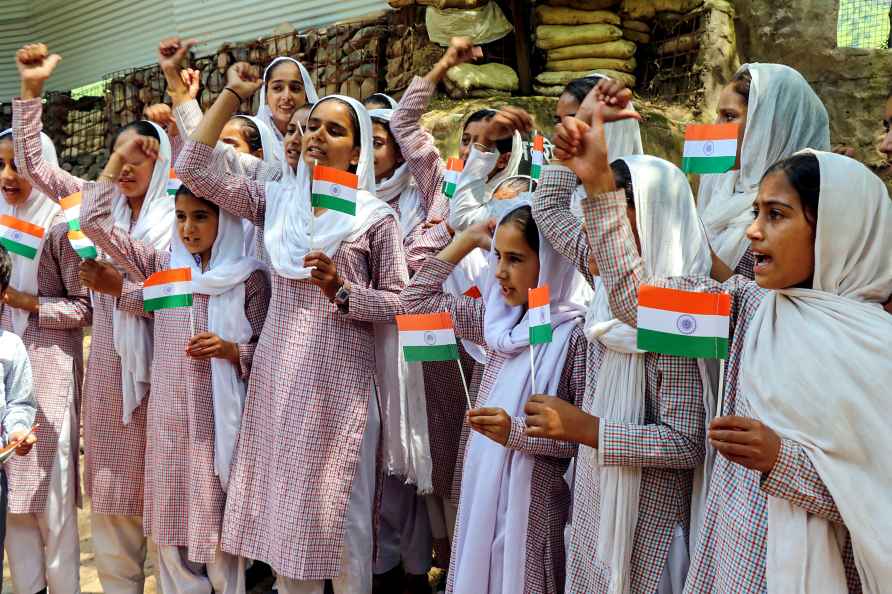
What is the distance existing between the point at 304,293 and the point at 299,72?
5.72 feet

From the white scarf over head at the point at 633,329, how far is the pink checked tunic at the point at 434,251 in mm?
1362

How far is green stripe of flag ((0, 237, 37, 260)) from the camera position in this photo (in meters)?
3.62

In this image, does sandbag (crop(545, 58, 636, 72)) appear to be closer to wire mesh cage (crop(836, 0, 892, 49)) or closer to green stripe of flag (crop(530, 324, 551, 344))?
wire mesh cage (crop(836, 0, 892, 49))

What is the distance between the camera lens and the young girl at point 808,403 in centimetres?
160

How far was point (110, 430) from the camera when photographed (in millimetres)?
3525

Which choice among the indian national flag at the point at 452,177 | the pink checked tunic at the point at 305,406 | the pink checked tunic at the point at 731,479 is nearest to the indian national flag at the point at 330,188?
the pink checked tunic at the point at 305,406

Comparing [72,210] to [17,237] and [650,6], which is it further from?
[650,6]

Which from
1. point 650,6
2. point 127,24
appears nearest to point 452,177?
point 650,6

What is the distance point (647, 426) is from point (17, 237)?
284 centimetres

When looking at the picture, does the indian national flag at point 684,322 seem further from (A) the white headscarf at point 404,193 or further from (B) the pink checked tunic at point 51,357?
(B) the pink checked tunic at point 51,357

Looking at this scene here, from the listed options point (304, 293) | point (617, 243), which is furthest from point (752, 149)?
point (304, 293)

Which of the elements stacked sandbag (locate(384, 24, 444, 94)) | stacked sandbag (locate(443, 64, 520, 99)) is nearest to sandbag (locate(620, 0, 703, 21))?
stacked sandbag (locate(443, 64, 520, 99))

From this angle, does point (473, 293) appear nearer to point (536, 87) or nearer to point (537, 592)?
point (537, 592)

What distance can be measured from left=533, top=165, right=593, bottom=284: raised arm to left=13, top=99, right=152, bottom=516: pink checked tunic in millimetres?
1781
